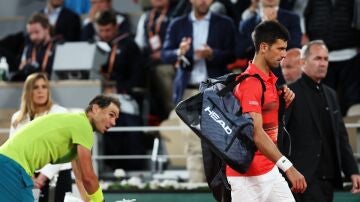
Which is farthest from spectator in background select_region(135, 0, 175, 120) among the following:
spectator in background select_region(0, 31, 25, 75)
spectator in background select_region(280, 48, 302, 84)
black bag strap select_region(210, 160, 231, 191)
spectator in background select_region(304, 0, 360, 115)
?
black bag strap select_region(210, 160, 231, 191)

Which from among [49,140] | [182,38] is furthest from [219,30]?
[49,140]

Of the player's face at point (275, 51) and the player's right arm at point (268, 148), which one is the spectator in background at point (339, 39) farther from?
the player's right arm at point (268, 148)

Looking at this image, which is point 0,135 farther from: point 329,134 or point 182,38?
point 329,134

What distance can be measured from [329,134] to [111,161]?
443 centimetres

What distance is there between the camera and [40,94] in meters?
9.38

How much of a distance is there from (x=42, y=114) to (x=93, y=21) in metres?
4.11

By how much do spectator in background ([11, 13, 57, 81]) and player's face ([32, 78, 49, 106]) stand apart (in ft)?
9.83

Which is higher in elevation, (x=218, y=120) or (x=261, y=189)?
(x=218, y=120)

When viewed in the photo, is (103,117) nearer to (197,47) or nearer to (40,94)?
(40,94)

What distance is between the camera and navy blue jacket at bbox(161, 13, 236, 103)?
37.3 ft

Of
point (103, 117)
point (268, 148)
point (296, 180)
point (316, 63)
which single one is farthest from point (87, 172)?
point (316, 63)

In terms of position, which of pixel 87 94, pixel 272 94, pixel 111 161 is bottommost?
pixel 111 161

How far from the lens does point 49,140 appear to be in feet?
23.0

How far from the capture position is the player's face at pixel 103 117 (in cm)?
711
